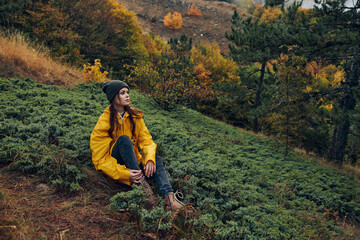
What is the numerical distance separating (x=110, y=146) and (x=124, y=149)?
414 mm

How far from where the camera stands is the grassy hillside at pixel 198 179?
2.71 meters

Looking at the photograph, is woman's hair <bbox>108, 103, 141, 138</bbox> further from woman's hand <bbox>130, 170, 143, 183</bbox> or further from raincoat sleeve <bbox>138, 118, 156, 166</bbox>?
woman's hand <bbox>130, 170, 143, 183</bbox>

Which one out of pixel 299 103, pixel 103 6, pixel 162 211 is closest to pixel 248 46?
pixel 299 103

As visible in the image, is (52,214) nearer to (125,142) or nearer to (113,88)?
(125,142)

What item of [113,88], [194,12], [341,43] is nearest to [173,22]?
[194,12]

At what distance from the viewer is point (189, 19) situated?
1702 inches

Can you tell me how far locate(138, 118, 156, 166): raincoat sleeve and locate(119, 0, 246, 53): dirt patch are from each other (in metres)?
36.4

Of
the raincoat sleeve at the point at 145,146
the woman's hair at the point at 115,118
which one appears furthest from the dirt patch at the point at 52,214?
the woman's hair at the point at 115,118

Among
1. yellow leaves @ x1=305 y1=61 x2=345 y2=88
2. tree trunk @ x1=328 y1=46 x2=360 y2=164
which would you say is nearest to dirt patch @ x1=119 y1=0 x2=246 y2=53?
yellow leaves @ x1=305 y1=61 x2=345 y2=88

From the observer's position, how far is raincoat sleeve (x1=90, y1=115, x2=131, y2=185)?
113 inches

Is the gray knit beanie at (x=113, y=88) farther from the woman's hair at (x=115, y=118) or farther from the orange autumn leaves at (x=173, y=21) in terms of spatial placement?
the orange autumn leaves at (x=173, y=21)

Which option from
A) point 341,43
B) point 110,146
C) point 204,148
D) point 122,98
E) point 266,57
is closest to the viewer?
point 122,98

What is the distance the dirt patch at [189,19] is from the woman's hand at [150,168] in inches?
1452

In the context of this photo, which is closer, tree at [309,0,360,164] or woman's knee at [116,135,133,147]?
woman's knee at [116,135,133,147]
